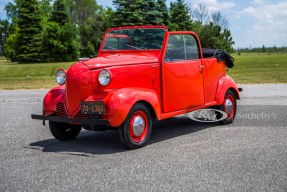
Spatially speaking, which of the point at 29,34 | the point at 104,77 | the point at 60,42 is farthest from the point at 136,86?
the point at 29,34

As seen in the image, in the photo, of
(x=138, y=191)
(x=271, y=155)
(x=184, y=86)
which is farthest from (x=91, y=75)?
(x=271, y=155)

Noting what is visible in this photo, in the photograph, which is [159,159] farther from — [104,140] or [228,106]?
[228,106]

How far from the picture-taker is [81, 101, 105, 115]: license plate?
5500 mm

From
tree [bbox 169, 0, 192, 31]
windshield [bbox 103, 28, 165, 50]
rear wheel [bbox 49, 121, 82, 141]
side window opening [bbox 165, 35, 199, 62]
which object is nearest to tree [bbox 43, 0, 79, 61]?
tree [bbox 169, 0, 192, 31]

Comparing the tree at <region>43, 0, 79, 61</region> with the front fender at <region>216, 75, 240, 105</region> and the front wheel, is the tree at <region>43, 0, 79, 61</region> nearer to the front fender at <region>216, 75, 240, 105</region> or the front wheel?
the front fender at <region>216, 75, 240, 105</region>

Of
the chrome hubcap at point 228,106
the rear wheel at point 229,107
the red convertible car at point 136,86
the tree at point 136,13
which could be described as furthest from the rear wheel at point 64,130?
the tree at point 136,13

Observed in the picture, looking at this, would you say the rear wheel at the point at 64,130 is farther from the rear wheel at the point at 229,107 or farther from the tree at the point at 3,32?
the tree at the point at 3,32

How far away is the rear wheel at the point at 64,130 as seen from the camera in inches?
255

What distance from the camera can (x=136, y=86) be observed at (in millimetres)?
6016

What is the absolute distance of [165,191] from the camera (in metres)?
3.92

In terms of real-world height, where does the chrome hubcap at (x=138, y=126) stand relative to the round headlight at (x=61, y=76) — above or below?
below

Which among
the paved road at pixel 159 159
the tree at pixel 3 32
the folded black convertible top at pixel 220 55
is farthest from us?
the tree at pixel 3 32

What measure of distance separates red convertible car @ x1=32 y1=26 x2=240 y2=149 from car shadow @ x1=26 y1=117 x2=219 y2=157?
0.26 metres

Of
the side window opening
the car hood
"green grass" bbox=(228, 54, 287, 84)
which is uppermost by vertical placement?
the side window opening
